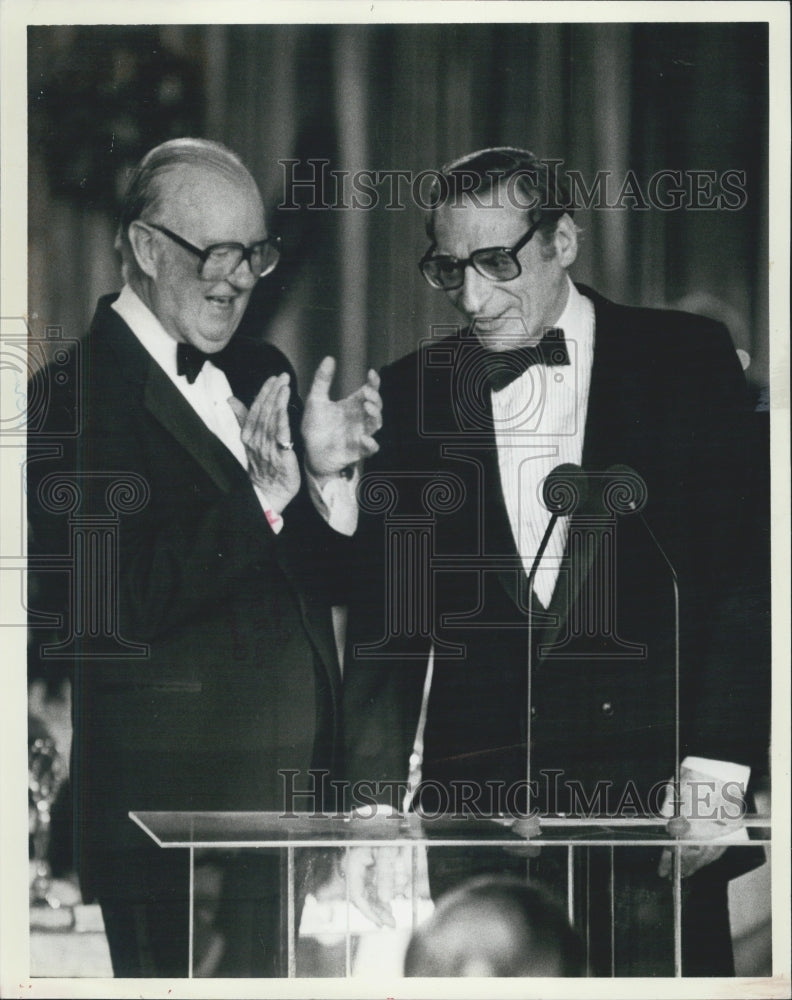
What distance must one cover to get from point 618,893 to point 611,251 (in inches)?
55.4

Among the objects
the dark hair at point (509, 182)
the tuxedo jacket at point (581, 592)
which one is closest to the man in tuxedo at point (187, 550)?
the tuxedo jacket at point (581, 592)

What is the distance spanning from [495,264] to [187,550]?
0.93 meters

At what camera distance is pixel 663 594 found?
6.92 feet

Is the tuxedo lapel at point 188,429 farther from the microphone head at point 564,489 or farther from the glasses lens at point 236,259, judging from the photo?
the microphone head at point 564,489

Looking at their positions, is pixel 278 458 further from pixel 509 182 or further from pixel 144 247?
pixel 509 182

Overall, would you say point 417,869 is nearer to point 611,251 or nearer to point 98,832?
point 98,832

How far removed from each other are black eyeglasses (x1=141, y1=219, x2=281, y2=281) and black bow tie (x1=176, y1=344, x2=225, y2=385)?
0.16 metres

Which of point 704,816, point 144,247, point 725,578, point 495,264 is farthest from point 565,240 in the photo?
point 704,816

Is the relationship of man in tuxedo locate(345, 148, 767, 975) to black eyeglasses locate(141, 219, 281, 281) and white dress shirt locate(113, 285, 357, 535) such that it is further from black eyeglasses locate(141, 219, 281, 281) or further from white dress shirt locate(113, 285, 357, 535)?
black eyeglasses locate(141, 219, 281, 281)

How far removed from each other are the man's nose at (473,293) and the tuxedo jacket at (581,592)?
64 millimetres

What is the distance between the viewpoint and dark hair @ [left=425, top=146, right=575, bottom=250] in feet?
6.97

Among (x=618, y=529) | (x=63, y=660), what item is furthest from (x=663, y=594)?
(x=63, y=660)

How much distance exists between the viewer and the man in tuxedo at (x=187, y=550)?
210 cm

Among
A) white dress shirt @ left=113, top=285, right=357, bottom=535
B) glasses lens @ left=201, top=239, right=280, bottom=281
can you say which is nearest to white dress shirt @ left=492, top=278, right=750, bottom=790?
white dress shirt @ left=113, top=285, right=357, bottom=535
